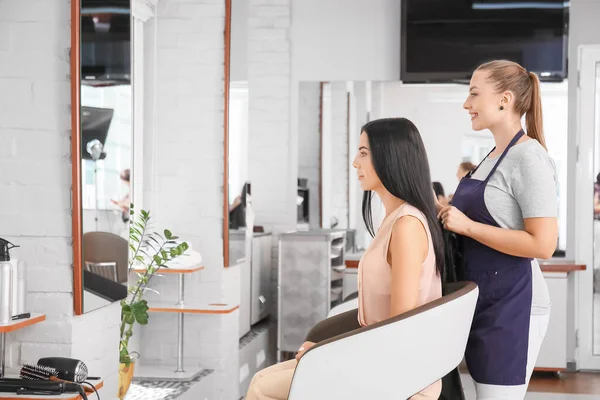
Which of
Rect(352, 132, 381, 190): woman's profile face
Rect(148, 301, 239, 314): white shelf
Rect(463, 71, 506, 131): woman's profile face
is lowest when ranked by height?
Rect(148, 301, 239, 314): white shelf

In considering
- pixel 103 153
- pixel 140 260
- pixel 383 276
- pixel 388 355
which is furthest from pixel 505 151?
pixel 140 260

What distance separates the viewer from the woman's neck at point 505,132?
1.92m

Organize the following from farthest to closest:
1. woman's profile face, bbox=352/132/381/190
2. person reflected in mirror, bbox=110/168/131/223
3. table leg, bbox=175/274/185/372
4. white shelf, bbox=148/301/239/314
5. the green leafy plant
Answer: table leg, bbox=175/274/185/372, white shelf, bbox=148/301/239/314, the green leafy plant, person reflected in mirror, bbox=110/168/131/223, woman's profile face, bbox=352/132/381/190

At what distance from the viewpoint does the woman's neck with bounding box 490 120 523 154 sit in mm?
1918

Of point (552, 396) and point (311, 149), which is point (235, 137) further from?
point (552, 396)

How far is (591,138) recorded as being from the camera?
18.6 feet

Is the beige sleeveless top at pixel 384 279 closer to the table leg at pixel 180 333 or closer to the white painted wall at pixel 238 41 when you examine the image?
the table leg at pixel 180 333

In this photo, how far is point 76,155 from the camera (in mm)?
2309

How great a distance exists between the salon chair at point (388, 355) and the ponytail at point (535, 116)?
16.8 inches

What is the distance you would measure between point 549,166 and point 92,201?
4.57 feet

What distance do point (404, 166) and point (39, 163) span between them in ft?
3.60

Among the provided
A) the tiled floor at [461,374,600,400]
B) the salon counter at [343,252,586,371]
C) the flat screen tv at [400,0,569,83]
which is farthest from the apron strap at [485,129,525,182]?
the flat screen tv at [400,0,569,83]

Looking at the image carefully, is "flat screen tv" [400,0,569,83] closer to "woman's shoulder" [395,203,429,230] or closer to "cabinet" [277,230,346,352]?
"cabinet" [277,230,346,352]

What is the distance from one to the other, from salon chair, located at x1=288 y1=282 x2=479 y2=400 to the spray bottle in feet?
2.71
